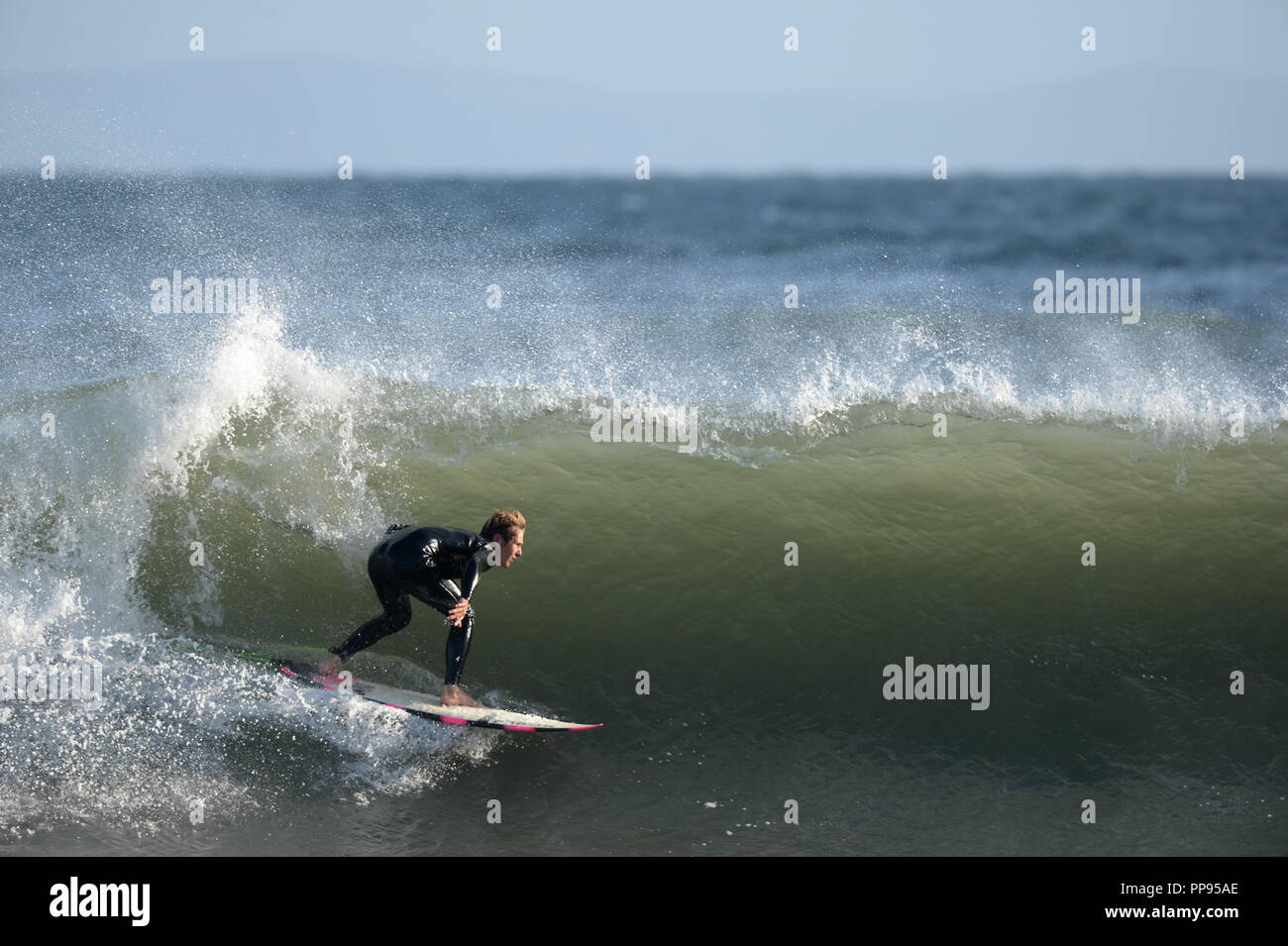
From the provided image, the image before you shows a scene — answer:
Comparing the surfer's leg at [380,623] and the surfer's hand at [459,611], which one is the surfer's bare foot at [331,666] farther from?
the surfer's hand at [459,611]

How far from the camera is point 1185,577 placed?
800cm

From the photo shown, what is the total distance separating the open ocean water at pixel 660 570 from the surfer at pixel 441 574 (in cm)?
32

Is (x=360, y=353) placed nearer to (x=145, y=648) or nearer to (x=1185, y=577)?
(x=145, y=648)

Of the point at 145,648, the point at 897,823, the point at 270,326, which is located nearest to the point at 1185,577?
the point at 897,823

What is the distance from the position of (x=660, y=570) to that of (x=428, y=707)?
2251 millimetres

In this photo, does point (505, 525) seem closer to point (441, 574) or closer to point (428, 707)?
point (441, 574)

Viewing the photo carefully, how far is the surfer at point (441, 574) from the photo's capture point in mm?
6219

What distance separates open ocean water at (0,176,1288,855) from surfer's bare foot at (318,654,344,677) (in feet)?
0.68

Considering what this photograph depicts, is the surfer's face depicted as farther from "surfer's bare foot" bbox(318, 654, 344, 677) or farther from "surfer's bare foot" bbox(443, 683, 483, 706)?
"surfer's bare foot" bbox(318, 654, 344, 677)

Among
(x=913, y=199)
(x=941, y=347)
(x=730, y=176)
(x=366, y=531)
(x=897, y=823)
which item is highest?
(x=730, y=176)

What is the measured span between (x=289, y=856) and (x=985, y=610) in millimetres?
4608

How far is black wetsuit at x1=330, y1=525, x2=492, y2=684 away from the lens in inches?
248
